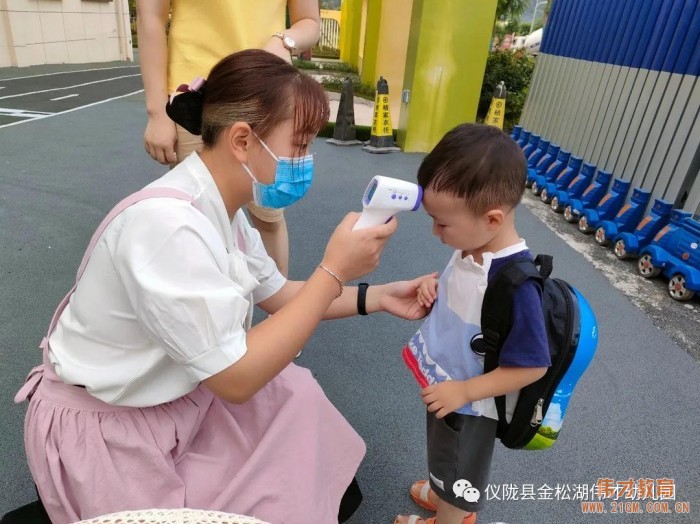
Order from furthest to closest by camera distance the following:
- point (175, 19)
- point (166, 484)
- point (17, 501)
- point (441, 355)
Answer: point (175, 19), point (17, 501), point (441, 355), point (166, 484)

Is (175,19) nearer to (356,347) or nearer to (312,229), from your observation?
(356,347)

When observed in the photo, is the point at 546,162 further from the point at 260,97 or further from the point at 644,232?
the point at 260,97

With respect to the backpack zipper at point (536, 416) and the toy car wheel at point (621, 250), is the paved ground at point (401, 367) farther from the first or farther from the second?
the backpack zipper at point (536, 416)

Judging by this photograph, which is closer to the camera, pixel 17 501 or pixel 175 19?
pixel 17 501

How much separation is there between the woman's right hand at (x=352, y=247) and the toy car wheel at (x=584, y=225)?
12.1ft

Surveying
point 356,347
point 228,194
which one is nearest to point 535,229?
point 356,347

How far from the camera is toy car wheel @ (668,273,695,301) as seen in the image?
132 inches

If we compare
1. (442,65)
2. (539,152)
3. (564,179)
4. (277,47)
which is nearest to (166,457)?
(277,47)

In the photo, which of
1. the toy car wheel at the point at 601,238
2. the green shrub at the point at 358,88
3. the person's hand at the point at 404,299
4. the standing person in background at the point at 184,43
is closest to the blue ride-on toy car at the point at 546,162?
the toy car wheel at the point at 601,238

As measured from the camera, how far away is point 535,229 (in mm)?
4512

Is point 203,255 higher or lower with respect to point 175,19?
lower

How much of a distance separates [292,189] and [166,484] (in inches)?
31.1

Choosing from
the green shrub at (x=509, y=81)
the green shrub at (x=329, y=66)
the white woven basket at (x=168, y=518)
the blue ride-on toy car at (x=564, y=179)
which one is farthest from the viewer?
the green shrub at (x=329, y=66)

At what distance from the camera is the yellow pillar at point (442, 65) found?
610 cm
